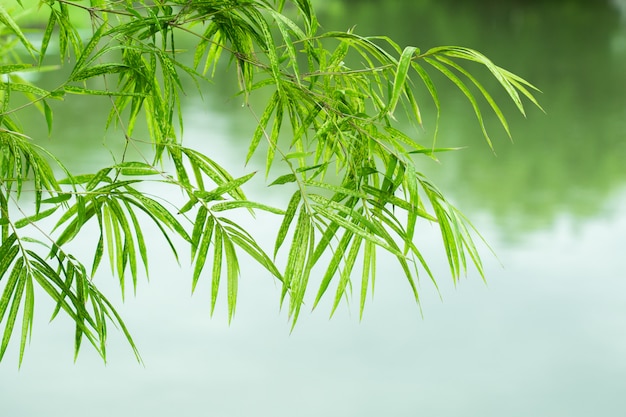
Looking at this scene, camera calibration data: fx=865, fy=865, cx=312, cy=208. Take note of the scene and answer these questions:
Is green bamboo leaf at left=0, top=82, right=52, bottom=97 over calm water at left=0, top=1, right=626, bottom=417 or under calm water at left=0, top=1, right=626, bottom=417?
under

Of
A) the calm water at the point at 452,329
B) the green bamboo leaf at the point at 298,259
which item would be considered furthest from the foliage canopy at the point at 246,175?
the calm water at the point at 452,329

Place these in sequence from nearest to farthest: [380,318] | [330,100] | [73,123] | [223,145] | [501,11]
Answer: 1. [330,100]
2. [380,318]
3. [223,145]
4. [73,123]
5. [501,11]

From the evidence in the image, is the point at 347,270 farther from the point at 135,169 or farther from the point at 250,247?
the point at 135,169

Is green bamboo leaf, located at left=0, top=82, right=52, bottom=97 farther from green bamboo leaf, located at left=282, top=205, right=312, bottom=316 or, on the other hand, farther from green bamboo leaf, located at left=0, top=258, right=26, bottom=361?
green bamboo leaf, located at left=282, top=205, right=312, bottom=316

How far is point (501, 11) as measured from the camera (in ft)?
44.5

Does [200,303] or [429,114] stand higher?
[429,114]

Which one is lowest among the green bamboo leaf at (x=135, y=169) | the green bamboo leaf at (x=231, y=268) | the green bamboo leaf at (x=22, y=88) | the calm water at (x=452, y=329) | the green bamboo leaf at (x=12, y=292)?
the green bamboo leaf at (x=12, y=292)

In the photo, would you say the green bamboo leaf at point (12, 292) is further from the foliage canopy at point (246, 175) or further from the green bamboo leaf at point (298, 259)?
the green bamboo leaf at point (298, 259)

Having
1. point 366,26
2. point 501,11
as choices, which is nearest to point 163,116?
point 366,26

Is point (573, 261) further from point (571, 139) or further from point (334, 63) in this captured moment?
point (334, 63)

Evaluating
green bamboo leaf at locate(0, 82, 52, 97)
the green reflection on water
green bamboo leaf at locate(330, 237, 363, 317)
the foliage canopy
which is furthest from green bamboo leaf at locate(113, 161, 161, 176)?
the green reflection on water

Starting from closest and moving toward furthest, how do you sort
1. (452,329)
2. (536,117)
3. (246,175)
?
1. (246,175)
2. (452,329)
3. (536,117)

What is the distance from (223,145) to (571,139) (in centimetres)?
261

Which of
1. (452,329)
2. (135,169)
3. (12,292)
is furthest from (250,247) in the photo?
(452,329)
